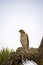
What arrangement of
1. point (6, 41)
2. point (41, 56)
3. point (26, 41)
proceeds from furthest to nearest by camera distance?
point (6, 41) < point (26, 41) < point (41, 56)

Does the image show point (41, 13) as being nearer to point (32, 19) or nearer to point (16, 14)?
point (32, 19)

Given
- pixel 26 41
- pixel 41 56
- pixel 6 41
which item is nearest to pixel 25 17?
pixel 6 41

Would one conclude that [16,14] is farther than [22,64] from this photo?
Yes

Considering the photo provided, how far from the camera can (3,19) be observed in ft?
6.92

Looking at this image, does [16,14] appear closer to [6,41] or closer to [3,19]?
[3,19]

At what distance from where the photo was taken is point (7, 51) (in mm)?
1449

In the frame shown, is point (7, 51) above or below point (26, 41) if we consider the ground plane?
below

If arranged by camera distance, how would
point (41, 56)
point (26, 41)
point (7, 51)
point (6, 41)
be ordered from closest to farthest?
point (41, 56)
point (26, 41)
point (7, 51)
point (6, 41)

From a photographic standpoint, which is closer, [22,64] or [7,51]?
[22,64]

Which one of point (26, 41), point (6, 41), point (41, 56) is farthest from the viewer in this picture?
point (6, 41)

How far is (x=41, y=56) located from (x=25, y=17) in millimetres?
1058

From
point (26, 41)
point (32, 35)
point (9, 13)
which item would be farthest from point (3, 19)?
point (26, 41)

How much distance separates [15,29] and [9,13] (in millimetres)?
232

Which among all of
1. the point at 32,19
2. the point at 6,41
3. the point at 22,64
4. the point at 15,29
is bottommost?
the point at 22,64
